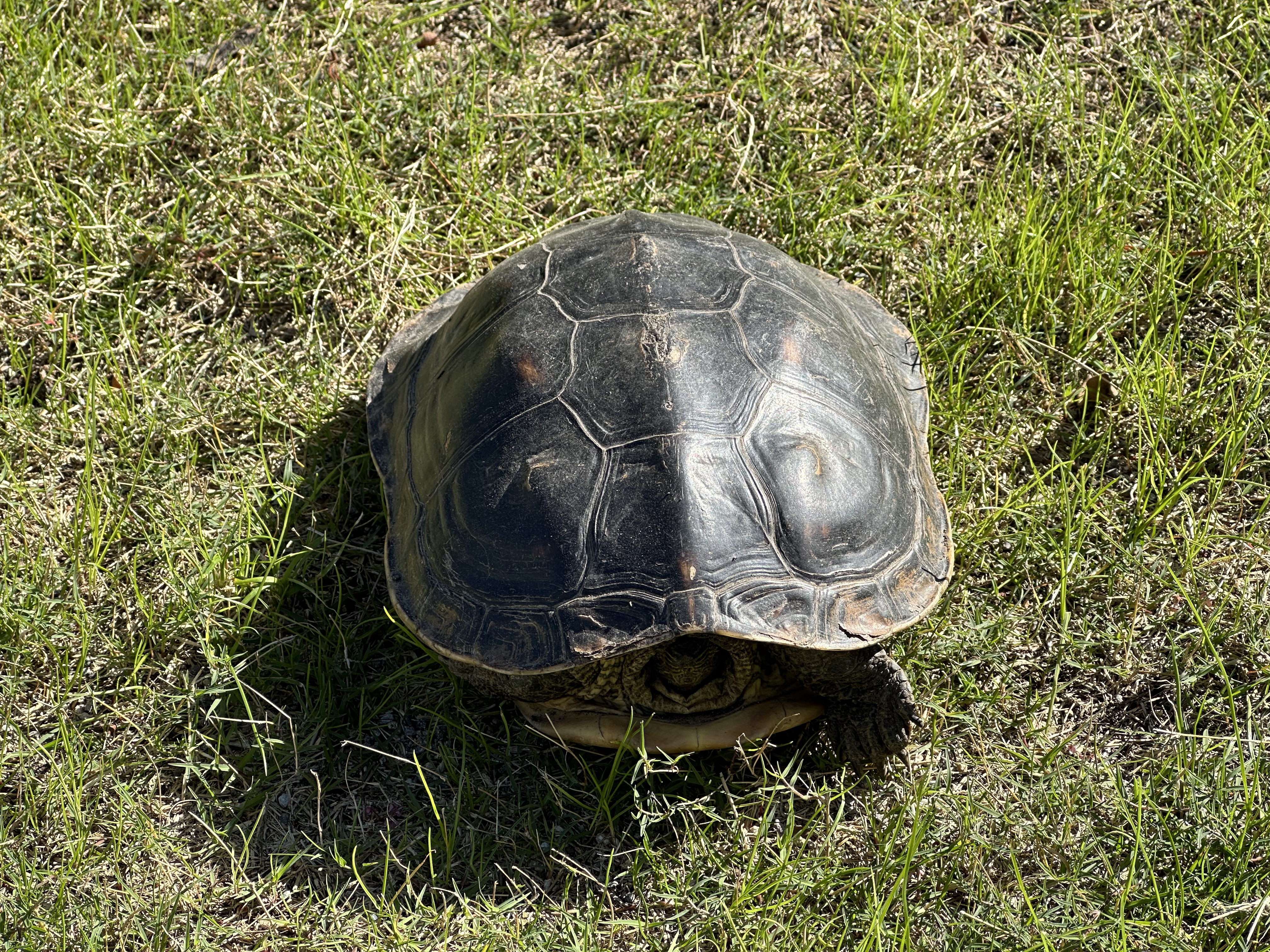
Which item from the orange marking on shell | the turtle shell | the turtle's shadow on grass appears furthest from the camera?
the turtle's shadow on grass

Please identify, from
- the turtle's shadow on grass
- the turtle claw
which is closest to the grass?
the turtle's shadow on grass

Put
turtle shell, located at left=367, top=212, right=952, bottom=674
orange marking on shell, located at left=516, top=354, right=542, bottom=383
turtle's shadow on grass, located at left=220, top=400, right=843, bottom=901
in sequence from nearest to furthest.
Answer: turtle shell, located at left=367, top=212, right=952, bottom=674 < orange marking on shell, located at left=516, top=354, right=542, bottom=383 < turtle's shadow on grass, located at left=220, top=400, right=843, bottom=901

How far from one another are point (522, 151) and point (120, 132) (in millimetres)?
1551

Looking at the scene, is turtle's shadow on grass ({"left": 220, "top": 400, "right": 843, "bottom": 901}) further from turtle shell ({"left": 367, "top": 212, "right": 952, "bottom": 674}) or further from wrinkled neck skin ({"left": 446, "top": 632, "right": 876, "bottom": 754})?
turtle shell ({"left": 367, "top": 212, "right": 952, "bottom": 674})

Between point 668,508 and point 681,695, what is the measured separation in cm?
65

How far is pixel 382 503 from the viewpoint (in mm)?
3766

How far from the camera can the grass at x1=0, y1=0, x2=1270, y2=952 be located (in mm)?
3070

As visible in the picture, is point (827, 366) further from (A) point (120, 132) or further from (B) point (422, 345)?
(A) point (120, 132)

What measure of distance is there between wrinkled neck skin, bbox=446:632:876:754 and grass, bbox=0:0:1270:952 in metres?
0.16

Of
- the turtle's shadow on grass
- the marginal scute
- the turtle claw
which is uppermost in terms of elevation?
the marginal scute

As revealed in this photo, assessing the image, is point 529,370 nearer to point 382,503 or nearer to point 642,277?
point 642,277

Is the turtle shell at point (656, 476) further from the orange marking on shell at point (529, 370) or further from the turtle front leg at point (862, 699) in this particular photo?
the turtle front leg at point (862, 699)

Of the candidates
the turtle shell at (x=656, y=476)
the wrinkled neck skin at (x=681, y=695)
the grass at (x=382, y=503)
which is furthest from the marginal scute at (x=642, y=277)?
the grass at (x=382, y=503)

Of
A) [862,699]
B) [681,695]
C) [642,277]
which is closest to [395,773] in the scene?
[681,695]
